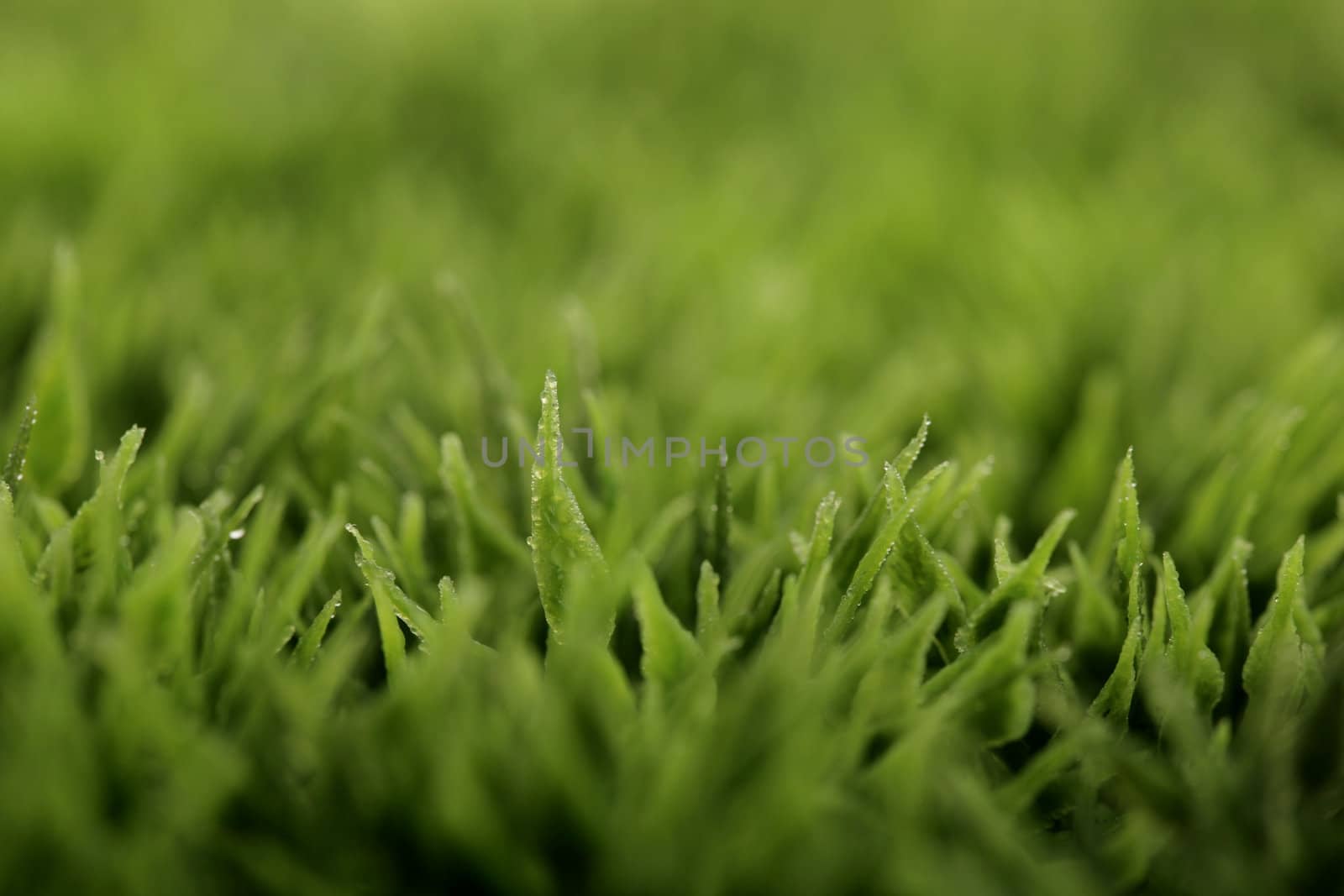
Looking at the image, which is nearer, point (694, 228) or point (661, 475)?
point (661, 475)

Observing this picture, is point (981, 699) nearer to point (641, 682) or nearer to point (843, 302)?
point (641, 682)

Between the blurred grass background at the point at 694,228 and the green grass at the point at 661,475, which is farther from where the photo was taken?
the blurred grass background at the point at 694,228

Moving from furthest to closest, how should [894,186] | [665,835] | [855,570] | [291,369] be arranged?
[894,186] → [291,369] → [855,570] → [665,835]

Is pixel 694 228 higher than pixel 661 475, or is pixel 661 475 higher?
pixel 694 228

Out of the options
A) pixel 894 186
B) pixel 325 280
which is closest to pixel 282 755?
pixel 325 280

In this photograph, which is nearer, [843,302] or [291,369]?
[291,369]

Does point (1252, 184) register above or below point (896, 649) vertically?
above
